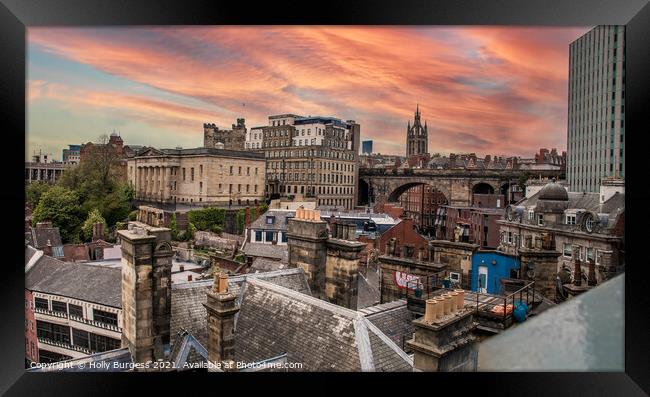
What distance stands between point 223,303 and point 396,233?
44.2 feet

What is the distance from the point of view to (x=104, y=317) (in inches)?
345

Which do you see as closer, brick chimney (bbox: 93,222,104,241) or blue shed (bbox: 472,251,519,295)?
blue shed (bbox: 472,251,519,295)

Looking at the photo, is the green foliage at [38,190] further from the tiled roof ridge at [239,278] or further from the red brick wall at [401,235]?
the red brick wall at [401,235]

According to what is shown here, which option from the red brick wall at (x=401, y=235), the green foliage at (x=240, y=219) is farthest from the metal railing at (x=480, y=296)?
the green foliage at (x=240, y=219)

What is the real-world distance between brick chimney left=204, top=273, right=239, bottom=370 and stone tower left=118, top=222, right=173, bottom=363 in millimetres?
751

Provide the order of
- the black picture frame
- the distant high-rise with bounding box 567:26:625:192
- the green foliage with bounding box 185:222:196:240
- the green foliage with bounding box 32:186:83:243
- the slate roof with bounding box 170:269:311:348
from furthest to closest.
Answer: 1. the green foliage with bounding box 185:222:196:240
2. the green foliage with bounding box 32:186:83:243
3. the distant high-rise with bounding box 567:26:625:192
4. the black picture frame
5. the slate roof with bounding box 170:269:311:348

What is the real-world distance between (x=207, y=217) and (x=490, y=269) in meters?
14.8

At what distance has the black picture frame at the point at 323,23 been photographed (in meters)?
5.28

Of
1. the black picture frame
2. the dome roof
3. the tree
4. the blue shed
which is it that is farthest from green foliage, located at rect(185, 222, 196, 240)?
the blue shed

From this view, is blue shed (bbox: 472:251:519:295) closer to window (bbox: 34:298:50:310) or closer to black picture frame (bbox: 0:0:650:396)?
black picture frame (bbox: 0:0:650:396)

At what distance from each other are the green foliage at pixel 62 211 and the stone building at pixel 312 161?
529 cm

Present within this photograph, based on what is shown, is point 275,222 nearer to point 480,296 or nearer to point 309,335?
point 480,296

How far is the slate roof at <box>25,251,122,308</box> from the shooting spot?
9.02m

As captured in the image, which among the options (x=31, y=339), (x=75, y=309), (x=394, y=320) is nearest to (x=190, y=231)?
(x=75, y=309)
